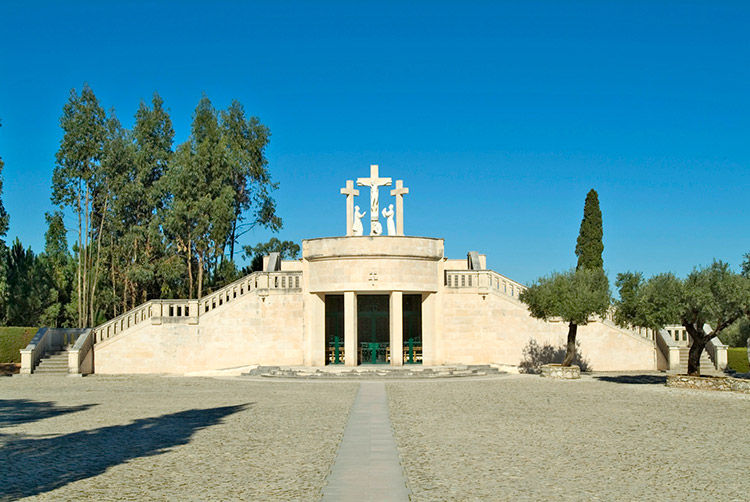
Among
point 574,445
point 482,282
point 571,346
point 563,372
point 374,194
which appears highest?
point 374,194

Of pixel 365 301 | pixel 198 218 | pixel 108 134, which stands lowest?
pixel 365 301

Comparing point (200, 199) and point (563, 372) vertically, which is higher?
point (200, 199)

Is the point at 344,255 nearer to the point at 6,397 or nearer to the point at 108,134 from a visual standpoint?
the point at 6,397

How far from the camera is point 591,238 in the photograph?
44562 millimetres

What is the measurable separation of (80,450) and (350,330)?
67.0ft

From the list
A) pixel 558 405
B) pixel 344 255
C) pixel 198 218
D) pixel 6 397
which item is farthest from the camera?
pixel 198 218

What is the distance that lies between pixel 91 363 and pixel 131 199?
54.1 feet

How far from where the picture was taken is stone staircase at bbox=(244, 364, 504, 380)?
31.3 meters

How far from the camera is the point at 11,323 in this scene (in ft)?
166

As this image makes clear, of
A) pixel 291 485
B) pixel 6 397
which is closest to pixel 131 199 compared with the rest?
pixel 6 397

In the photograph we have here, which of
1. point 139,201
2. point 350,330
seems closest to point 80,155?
point 139,201

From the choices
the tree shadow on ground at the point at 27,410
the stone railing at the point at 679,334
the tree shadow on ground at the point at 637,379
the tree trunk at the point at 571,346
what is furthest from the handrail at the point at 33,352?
the stone railing at the point at 679,334

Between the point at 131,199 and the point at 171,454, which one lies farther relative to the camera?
the point at 131,199

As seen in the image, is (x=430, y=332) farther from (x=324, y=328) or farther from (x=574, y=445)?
(x=574, y=445)
